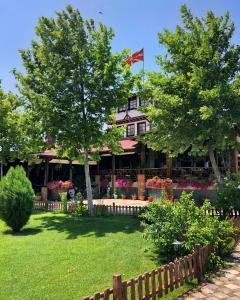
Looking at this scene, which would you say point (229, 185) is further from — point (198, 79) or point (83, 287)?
point (83, 287)

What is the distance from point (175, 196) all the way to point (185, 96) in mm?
9308

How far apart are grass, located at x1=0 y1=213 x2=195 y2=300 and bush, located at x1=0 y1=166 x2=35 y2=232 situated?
613 mm

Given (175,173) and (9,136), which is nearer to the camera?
(9,136)

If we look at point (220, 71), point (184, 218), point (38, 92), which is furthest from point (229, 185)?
point (38, 92)

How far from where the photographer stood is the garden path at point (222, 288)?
751 centimetres

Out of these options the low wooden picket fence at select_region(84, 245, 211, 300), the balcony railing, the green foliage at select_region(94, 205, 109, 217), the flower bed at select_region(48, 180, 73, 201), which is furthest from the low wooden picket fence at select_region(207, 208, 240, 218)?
the flower bed at select_region(48, 180, 73, 201)

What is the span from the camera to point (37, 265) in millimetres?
9781

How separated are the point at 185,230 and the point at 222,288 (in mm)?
2159

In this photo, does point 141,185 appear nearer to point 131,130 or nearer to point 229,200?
point 131,130

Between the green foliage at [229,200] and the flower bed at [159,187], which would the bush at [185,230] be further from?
the flower bed at [159,187]

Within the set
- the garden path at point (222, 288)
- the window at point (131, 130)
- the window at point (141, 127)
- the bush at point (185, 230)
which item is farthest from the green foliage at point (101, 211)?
the window at point (131, 130)

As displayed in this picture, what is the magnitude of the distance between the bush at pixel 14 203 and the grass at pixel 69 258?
2.01ft

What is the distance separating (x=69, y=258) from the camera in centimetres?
1034

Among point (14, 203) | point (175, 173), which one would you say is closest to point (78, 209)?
point (14, 203)
